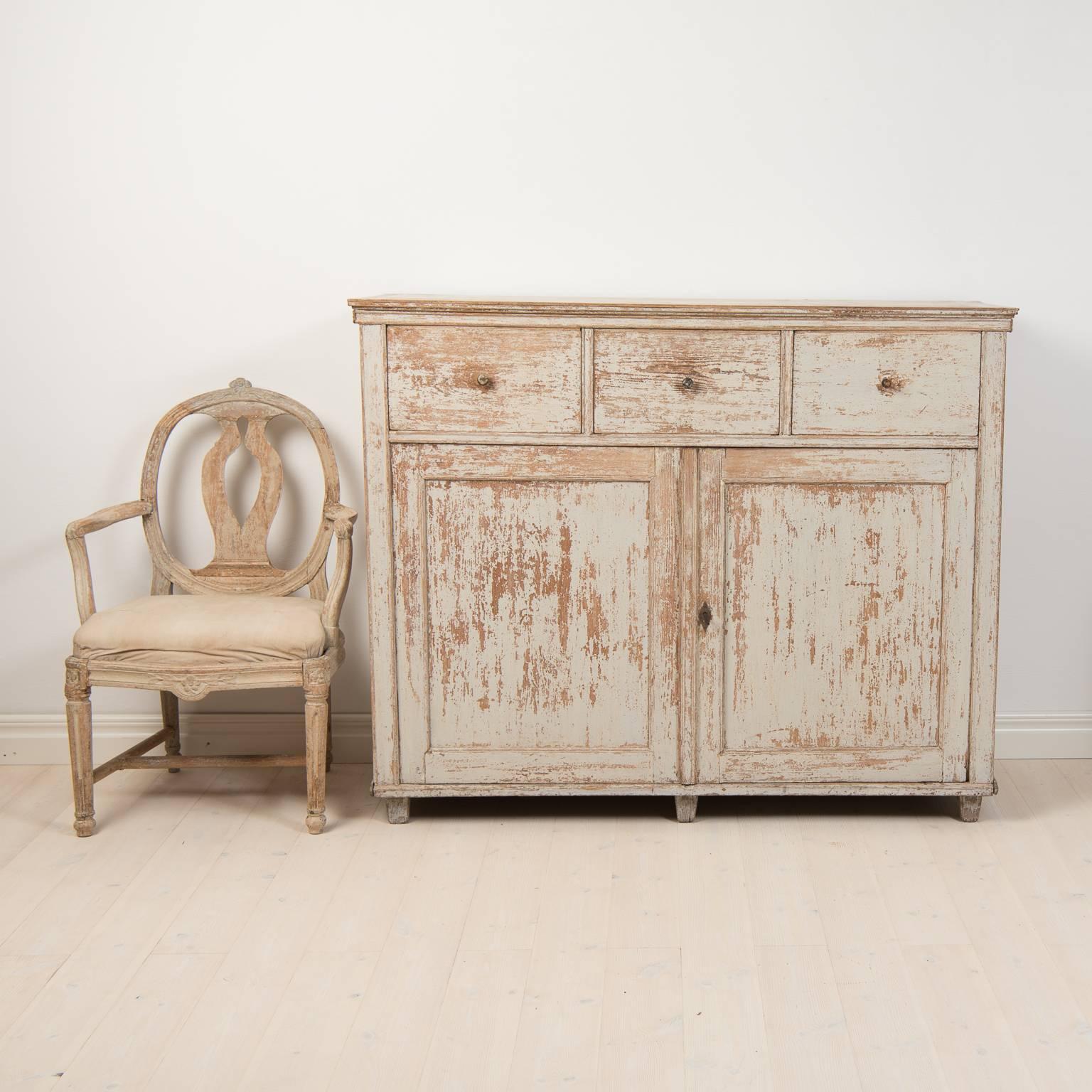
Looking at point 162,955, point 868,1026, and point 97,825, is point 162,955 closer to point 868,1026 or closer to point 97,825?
point 97,825

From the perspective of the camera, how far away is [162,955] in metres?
2.26

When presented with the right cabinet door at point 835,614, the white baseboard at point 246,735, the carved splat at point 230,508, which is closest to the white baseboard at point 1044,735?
the white baseboard at point 246,735

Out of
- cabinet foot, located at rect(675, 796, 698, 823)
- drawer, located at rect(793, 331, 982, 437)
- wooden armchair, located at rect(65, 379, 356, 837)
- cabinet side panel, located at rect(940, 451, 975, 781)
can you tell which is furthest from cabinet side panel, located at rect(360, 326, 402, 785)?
cabinet side panel, located at rect(940, 451, 975, 781)

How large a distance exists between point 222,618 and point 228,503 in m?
0.49

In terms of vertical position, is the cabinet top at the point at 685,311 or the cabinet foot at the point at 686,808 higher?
the cabinet top at the point at 685,311

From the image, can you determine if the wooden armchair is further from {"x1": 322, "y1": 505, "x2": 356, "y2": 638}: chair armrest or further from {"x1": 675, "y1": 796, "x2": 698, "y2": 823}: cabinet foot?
{"x1": 675, "y1": 796, "x2": 698, "y2": 823}: cabinet foot

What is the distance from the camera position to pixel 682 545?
2.72 metres

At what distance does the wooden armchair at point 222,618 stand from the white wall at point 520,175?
0.18 meters

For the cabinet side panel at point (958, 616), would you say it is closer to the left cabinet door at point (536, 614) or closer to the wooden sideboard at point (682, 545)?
the wooden sideboard at point (682, 545)

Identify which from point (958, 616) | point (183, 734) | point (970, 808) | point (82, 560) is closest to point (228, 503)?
point (82, 560)

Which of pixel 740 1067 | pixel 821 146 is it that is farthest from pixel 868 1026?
pixel 821 146

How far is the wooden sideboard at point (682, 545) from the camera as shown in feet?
8.68

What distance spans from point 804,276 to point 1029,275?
54 cm

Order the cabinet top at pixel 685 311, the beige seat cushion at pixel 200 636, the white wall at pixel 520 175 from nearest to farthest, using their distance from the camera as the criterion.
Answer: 1. the cabinet top at pixel 685 311
2. the beige seat cushion at pixel 200 636
3. the white wall at pixel 520 175
